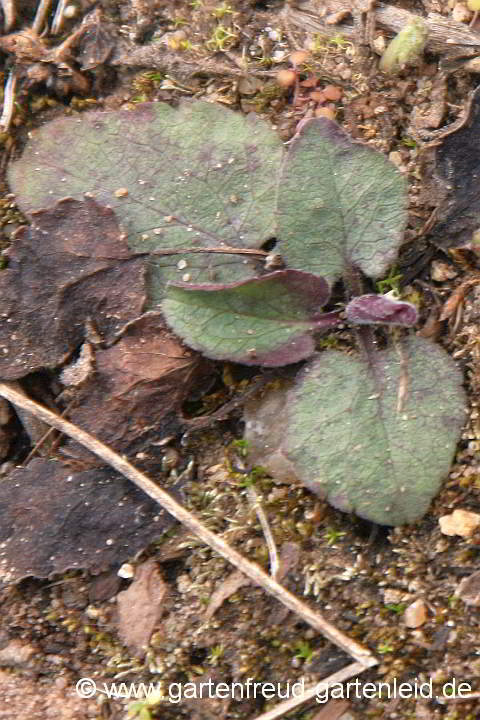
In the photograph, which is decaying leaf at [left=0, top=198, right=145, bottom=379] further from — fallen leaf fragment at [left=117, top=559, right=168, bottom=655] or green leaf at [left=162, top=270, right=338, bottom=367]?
fallen leaf fragment at [left=117, top=559, right=168, bottom=655]

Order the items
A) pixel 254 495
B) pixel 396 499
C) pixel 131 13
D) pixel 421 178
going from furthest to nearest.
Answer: pixel 131 13 < pixel 421 178 < pixel 254 495 < pixel 396 499

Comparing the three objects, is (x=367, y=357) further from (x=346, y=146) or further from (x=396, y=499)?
(x=346, y=146)

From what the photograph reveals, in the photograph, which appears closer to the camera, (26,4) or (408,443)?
(408,443)

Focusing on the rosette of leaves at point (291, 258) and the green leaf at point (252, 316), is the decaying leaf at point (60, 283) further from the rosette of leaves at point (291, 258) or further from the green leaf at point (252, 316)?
Answer: the green leaf at point (252, 316)

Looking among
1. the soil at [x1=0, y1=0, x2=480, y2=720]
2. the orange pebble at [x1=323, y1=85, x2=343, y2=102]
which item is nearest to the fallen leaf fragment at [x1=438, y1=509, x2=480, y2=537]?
the soil at [x1=0, y1=0, x2=480, y2=720]

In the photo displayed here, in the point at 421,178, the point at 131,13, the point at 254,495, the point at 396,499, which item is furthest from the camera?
the point at 131,13

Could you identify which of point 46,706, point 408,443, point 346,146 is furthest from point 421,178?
point 46,706
